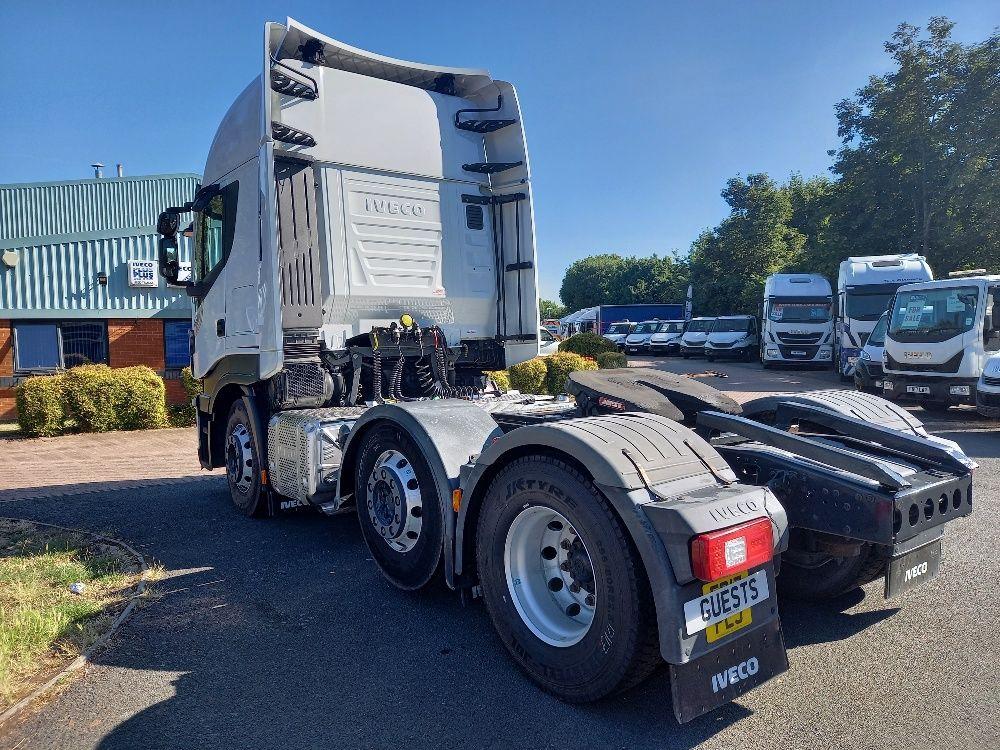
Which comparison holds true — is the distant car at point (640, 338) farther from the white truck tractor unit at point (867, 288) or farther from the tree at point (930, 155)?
the white truck tractor unit at point (867, 288)

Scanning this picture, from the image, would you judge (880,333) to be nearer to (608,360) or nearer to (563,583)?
(608,360)

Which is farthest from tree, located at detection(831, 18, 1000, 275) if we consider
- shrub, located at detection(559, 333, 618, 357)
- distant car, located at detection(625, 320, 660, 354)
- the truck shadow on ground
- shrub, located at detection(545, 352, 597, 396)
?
the truck shadow on ground

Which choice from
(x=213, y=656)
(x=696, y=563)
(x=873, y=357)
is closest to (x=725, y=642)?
(x=696, y=563)

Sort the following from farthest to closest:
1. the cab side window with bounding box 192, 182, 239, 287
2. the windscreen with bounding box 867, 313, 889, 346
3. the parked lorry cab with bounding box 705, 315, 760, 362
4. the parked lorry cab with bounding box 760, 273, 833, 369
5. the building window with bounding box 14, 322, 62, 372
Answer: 1. the parked lorry cab with bounding box 705, 315, 760, 362
2. the parked lorry cab with bounding box 760, 273, 833, 369
3. the building window with bounding box 14, 322, 62, 372
4. the windscreen with bounding box 867, 313, 889, 346
5. the cab side window with bounding box 192, 182, 239, 287

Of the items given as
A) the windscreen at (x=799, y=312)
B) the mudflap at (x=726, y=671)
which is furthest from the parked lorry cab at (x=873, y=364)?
the mudflap at (x=726, y=671)

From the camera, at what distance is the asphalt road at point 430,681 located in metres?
2.79

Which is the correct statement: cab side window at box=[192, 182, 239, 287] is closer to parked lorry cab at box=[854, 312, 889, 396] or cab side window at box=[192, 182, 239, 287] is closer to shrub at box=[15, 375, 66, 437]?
shrub at box=[15, 375, 66, 437]

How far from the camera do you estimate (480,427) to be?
4.25m

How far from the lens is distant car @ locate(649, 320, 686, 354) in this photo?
36.4 m

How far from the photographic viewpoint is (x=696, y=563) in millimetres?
2516

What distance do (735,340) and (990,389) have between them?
1968cm

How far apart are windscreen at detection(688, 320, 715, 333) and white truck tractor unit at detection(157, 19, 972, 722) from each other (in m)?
27.6

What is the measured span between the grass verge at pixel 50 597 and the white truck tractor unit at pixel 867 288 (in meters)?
18.5

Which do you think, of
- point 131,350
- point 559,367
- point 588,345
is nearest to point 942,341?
point 559,367
